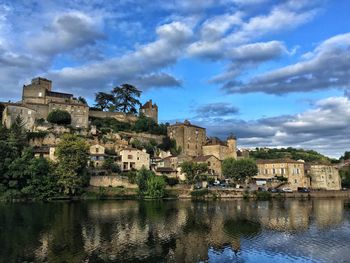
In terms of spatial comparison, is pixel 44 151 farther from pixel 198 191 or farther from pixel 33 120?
pixel 198 191

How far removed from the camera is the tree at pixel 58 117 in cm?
7425

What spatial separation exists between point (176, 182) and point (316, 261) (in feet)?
150

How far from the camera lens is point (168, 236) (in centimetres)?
2934

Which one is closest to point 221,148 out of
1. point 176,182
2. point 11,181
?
point 176,182

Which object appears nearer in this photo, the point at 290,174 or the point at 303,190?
the point at 303,190

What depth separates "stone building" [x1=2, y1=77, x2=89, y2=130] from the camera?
235ft

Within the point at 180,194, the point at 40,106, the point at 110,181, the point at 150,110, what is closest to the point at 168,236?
the point at 110,181

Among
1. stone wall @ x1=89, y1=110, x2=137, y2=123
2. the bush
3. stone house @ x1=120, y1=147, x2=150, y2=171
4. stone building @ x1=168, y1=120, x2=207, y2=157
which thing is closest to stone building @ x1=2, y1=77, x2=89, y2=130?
stone wall @ x1=89, y1=110, x2=137, y2=123

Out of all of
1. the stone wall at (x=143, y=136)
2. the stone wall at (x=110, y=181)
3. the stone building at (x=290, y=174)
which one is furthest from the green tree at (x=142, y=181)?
the stone building at (x=290, y=174)

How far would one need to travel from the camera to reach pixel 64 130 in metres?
73.2

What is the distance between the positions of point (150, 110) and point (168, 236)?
226 feet

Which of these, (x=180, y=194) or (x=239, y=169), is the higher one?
(x=239, y=169)

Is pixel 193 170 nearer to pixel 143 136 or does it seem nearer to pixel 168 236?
pixel 143 136

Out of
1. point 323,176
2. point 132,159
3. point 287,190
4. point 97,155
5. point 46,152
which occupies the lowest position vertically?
point 287,190
